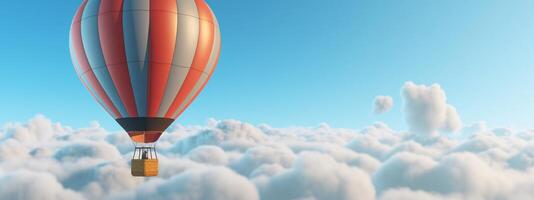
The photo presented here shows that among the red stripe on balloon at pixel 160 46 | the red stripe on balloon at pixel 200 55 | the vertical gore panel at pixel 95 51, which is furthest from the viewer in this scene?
the red stripe on balloon at pixel 200 55

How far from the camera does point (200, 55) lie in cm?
3259

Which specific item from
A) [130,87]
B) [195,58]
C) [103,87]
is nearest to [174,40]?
[195,58]

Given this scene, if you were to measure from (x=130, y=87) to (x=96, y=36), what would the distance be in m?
4.66

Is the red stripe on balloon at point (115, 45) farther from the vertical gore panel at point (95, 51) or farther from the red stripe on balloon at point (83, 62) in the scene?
the red stripe on balloon at point (83, 62)

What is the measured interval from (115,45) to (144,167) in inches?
367

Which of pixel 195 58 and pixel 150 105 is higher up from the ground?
pixel 195 58

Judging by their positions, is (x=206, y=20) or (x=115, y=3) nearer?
(x=115, y=3)

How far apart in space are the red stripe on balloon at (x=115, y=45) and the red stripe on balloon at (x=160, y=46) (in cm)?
164

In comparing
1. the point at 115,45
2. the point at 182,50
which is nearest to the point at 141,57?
the point at 115,45

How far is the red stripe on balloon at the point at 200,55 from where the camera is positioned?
32.5 m

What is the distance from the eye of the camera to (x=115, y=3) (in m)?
30.6

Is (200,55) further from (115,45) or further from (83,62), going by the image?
(83,62)

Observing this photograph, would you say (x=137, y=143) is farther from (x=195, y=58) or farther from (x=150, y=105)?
(x=195, y=58)

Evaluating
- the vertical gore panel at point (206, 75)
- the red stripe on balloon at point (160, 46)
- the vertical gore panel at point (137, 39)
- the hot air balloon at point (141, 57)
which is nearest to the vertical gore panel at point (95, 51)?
the hot air balloon at point (141, 57)
